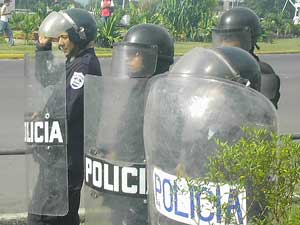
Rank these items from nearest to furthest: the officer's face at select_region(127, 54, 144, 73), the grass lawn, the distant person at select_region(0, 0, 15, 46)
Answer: the officer's face at select_region(127, 54, 144, 73)
the grass lawn
the distant person at select_region(0, 0, 15, 46)

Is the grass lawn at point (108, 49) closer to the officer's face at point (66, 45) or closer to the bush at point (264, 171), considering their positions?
the officer's face at point (66, 45)

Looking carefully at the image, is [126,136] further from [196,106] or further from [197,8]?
[197,8]

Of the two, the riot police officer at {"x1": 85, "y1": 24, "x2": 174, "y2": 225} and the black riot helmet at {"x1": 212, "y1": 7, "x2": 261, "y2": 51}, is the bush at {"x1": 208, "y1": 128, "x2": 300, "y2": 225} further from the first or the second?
the black riot helmet at {"x1": 212, "y1": 7, "x2": 261, "y2": 51}

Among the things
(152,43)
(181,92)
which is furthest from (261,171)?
(152,43)

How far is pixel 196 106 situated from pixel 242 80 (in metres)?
0.40

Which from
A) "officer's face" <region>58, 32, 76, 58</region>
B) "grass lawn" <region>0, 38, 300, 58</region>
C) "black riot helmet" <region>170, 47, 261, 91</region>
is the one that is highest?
"black riot helmet" <region>170, 47, 261, 91</region>

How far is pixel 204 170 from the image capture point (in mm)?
2455

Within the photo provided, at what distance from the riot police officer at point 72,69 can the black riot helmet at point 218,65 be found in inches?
42.7

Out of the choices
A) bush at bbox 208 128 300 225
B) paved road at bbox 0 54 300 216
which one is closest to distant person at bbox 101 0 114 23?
paved road at bbox 0 54 300 216

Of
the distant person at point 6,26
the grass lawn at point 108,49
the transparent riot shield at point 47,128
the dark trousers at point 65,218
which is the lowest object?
the grass lawn at point 108,49

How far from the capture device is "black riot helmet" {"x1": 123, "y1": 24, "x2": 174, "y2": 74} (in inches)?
150

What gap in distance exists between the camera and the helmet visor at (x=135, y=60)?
3418mm

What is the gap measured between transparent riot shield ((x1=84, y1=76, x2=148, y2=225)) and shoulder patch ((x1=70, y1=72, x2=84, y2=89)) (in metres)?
0.67

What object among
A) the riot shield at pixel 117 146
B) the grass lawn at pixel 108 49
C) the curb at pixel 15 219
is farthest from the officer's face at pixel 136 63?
the grass lawn at pixel 108 49
